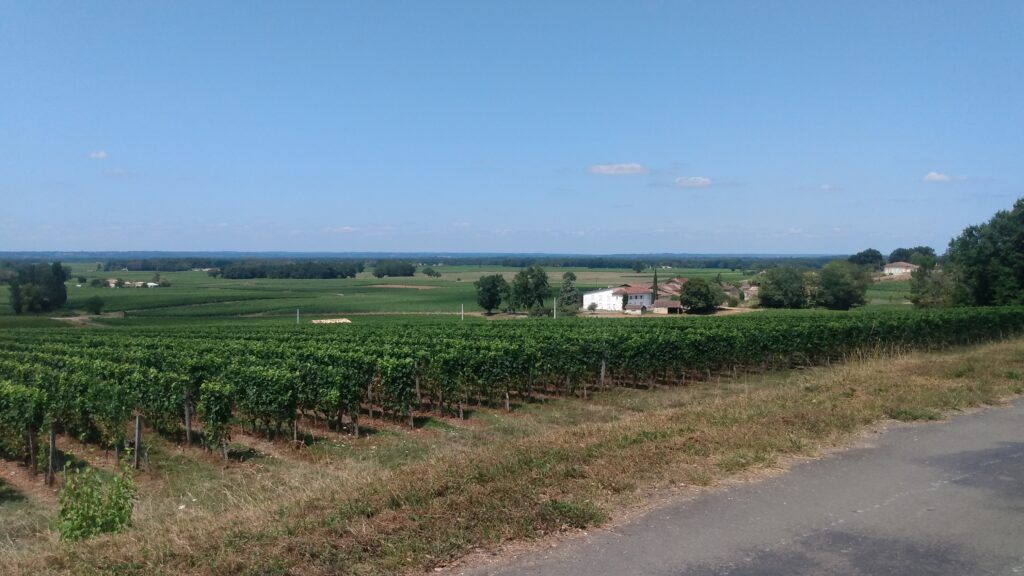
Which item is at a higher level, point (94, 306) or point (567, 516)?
point (567, 516)

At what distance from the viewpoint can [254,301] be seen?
95.1 metres

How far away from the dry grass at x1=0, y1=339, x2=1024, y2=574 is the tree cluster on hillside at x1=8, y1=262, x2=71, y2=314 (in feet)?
274

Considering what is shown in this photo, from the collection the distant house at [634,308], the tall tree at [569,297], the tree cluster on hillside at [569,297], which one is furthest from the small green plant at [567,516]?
the tall tree at [569,297]

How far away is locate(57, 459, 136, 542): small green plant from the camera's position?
7.02 m

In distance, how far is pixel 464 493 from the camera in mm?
6934

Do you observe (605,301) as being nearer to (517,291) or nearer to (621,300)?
(621,300)

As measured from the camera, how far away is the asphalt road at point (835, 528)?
17.8 ft

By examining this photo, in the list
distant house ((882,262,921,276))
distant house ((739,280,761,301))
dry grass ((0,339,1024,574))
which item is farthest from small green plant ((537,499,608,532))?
distant house ((882,262,921,276))

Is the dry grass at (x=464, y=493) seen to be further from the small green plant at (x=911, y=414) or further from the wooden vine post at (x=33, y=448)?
the wooden vine post at (x=33, y=448)

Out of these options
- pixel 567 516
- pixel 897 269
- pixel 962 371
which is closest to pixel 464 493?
pixel 567 516

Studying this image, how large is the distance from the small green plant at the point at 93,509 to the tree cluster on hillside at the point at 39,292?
90.3 m

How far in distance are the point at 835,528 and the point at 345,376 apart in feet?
47.1

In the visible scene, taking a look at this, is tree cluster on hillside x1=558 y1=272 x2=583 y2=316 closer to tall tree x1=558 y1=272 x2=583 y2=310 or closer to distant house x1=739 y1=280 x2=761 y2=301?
tall tree x1=558 y1=272 x2=583 y2=310

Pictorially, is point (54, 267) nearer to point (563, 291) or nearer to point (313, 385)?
point (563, 291)
